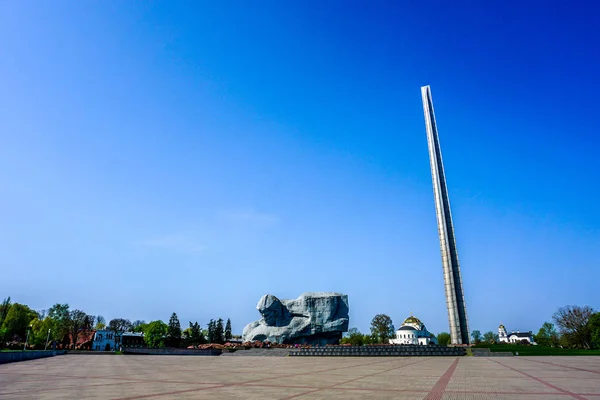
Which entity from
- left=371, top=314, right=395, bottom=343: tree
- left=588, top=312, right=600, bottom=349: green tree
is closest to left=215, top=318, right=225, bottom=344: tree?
left=371, top=314, right=395, bottom=343: tree

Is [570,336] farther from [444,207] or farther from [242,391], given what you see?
[242,391]

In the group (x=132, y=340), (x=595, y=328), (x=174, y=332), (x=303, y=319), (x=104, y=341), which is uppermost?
(x=303, y=319)

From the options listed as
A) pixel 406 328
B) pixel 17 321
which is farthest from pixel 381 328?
pixel 17 321

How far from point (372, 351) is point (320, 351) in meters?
4.97

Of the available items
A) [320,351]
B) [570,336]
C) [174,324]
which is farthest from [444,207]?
[174,324]

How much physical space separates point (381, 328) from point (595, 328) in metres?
50.1

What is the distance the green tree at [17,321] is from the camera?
197 feet

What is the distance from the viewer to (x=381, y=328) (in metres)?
90.8

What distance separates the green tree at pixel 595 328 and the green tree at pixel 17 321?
8862 centimetres

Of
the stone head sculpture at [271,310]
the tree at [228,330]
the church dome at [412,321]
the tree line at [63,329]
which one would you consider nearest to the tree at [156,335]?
the tree line at [63,329]

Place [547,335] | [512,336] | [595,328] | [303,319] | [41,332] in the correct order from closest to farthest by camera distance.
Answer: [595,328]
[41,332]
[303,319]
[547,335]
[512,336]

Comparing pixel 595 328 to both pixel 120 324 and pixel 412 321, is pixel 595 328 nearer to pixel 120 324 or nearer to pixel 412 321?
pixel 412 321

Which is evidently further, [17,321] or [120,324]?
[120,324]

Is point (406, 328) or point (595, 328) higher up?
point (595, 328)
